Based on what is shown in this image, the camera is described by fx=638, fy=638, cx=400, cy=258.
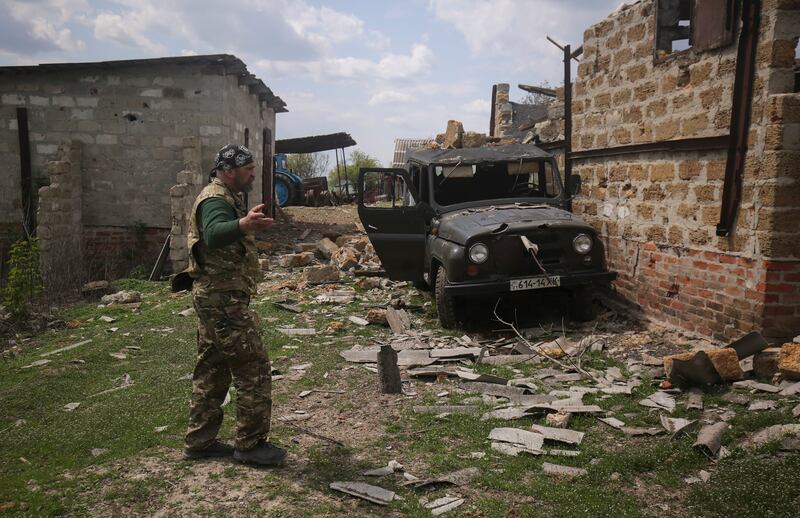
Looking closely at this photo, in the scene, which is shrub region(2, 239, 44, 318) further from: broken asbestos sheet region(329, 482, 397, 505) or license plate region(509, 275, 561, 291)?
broken asbestos sheet region(329, 482, 397, 505)

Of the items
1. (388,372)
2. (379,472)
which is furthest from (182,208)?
(379,472)

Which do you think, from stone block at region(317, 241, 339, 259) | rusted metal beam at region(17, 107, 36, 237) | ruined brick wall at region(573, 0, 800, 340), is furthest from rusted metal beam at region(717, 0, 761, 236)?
rusted metal beam at region(17, 107, 36, 237)

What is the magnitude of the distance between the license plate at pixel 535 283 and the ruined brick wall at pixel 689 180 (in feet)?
4.32

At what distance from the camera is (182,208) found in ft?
37.1

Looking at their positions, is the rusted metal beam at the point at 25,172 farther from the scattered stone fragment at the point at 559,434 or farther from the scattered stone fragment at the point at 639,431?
the scattered stone fragment at the point at 639,431

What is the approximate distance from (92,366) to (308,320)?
265cm

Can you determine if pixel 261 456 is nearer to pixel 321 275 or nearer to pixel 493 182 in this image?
pixel 493 182

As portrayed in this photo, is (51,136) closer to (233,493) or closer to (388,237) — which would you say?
(388,237)

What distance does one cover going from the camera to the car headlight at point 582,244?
268 inches

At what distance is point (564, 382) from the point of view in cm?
550

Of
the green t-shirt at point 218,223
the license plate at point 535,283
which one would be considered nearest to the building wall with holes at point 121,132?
the license plate at point 535,283

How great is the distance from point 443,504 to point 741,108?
14.9 ft

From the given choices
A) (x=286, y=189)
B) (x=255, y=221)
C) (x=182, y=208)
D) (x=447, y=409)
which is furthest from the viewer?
(x=286, y=189)

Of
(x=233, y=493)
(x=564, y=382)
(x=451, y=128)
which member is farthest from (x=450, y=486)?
(x=451, y=128)
